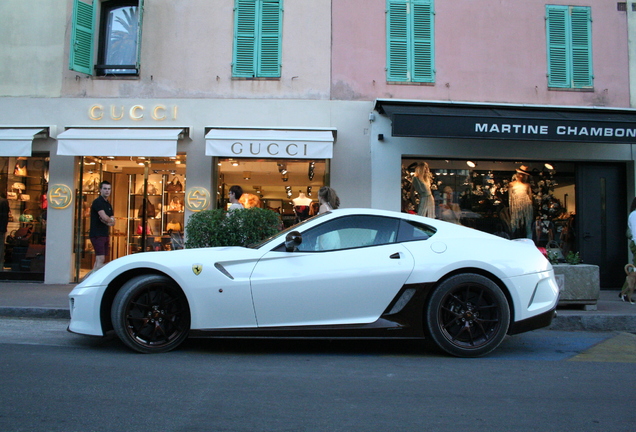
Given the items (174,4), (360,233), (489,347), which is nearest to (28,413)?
(360,233)

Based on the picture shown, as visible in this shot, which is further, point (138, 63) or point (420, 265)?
point (138, 63)

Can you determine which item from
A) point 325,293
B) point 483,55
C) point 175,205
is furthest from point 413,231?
point 175,205

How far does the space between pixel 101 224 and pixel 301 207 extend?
Answer: 3.74 meters

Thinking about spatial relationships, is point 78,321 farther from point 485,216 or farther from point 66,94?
point 485,216

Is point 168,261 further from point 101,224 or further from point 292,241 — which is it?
point 101,224

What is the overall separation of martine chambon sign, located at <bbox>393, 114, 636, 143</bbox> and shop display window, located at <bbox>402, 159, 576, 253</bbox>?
5.18 ft

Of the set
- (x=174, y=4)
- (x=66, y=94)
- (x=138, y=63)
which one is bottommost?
(x=66, y=94)

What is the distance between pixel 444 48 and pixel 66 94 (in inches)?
295

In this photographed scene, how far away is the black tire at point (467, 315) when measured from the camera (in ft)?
15.7

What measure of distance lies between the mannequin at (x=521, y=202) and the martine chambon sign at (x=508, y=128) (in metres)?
1.74

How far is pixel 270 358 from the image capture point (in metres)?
4.89

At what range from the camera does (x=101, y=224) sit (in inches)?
332

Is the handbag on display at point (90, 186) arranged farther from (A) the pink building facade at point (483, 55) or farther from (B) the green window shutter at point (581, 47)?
(B) the green window shutter at point (581, 47)

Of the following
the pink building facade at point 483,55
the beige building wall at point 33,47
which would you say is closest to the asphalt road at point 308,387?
the pink building facade at point 483,55
